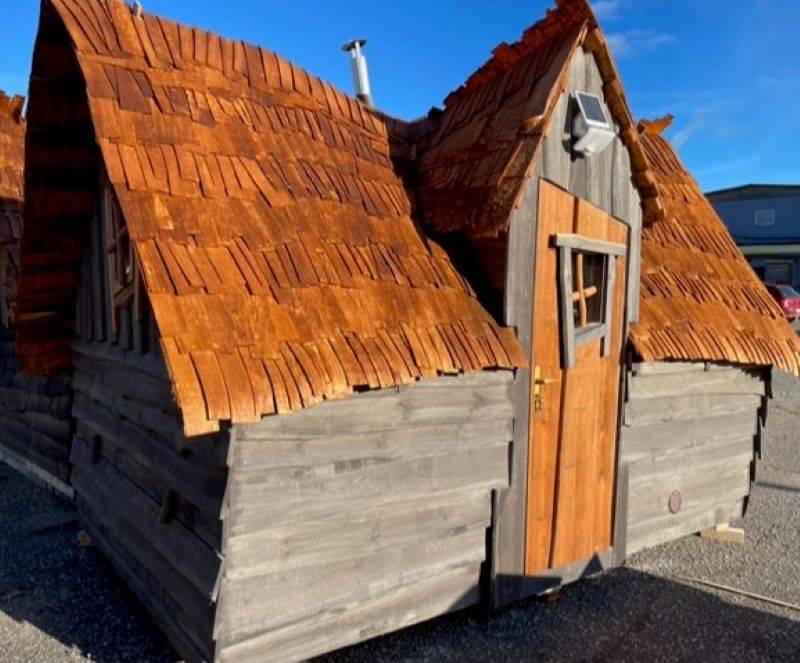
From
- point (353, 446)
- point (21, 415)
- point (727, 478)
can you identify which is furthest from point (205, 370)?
point (21, 415)

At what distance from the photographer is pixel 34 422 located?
8.77 meters

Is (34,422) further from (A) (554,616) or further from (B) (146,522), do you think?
(A) (554,616)

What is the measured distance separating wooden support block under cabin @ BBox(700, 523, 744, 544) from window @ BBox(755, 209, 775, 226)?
105ft

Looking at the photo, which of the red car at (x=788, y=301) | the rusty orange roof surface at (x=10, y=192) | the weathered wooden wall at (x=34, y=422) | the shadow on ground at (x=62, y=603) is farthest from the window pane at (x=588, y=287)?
the red car at (x=788, y=301)

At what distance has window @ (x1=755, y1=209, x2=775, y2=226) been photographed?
1310 inches

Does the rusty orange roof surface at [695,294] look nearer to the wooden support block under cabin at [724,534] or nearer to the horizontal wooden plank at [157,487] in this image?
the wooden support block under cabin at [724,534]

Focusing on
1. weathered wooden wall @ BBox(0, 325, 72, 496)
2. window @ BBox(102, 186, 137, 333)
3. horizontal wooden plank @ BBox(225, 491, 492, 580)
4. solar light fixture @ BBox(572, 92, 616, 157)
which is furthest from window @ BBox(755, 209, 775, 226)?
window @ BBox(102, 186, 137, 333)

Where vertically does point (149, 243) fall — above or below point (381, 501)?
above

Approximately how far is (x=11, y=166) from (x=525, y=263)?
807 centimetres

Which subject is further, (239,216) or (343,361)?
(239,216)

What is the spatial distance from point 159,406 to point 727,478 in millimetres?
6122

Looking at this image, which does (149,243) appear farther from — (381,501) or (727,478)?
(727,478)

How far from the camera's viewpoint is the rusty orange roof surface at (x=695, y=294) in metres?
5.73

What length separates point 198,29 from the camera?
4988 mm
